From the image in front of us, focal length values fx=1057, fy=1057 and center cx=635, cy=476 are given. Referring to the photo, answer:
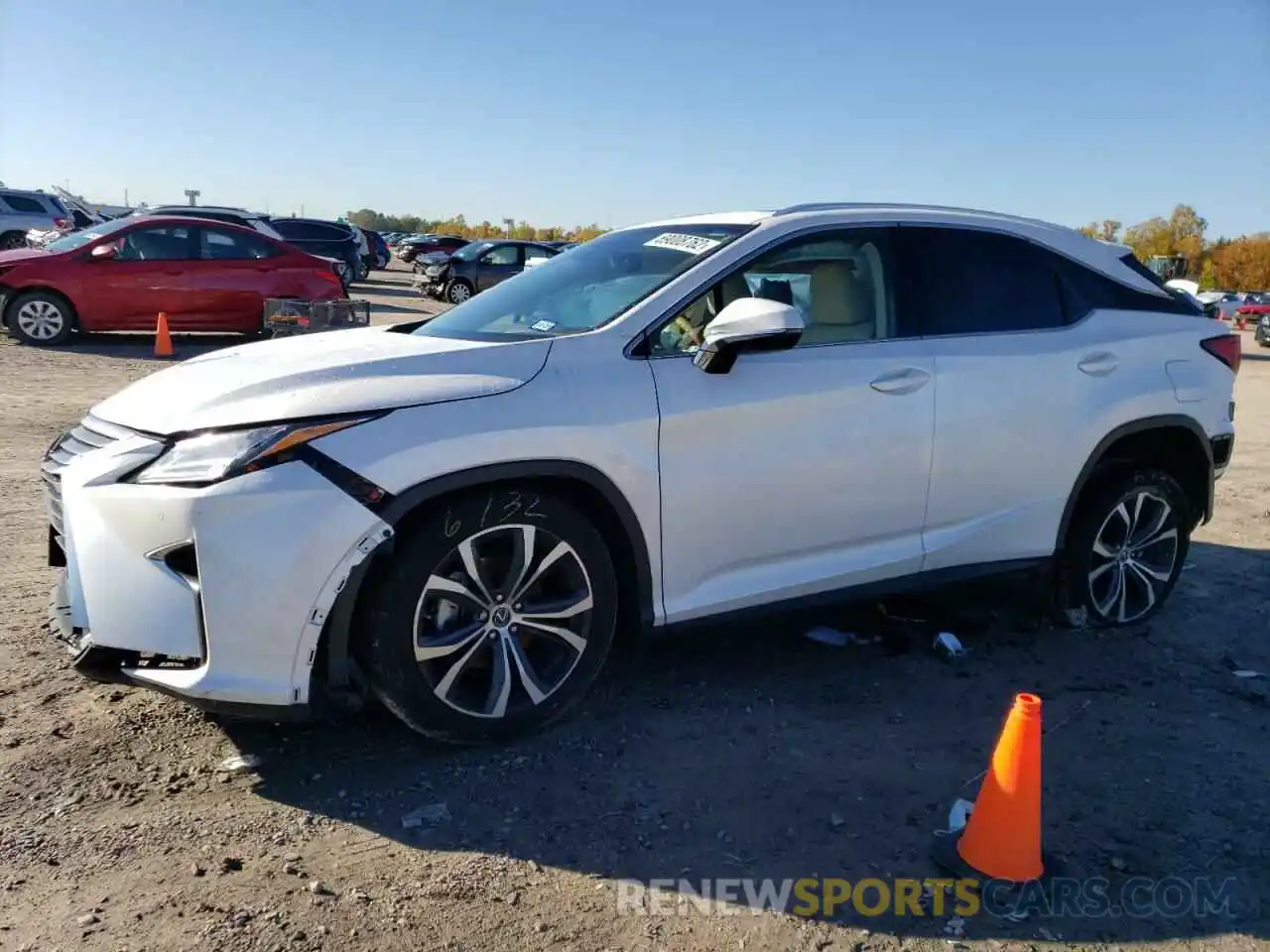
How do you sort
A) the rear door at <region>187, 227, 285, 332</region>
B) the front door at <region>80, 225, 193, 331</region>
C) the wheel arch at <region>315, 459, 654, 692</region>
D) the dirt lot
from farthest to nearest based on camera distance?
the rear door at <region>187, 227, 285, 332</region> < the front door at <region>80, 225, 193, 331</region> < the wheel arch at <region>315, 459, 654, 692</region> < the dirt lot

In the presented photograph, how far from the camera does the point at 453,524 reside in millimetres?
3244

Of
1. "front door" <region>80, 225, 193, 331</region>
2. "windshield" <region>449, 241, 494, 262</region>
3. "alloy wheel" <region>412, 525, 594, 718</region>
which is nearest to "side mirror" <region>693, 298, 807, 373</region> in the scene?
"alloy wheel" <region>412, 525, 594, 718</region>

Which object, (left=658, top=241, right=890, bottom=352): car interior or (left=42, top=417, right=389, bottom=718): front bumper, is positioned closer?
(left=42, top=417, right=389, bottom=718): front bumper

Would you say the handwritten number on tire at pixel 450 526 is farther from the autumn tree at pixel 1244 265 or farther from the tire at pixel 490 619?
the autumn tree at pixel 1244 265

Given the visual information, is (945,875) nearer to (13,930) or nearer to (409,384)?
(409,384)

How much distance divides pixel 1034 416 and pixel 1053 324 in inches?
18.6

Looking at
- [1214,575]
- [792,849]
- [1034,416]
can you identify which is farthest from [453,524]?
[1214,575]

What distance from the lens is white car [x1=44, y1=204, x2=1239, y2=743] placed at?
3043 mm

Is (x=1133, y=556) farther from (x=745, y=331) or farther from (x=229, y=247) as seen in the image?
(x=229, y=247)

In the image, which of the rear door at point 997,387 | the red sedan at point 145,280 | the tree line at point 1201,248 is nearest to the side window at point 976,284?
the rear door at point 997,387

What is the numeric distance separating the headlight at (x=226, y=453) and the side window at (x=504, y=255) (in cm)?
2190

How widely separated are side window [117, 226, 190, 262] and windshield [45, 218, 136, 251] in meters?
0.20

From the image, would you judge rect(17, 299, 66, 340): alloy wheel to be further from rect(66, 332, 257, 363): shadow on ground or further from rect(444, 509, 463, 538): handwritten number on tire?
rect(444, 509, 463, 538): handwritten number on tire

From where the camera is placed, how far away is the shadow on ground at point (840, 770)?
2973mm
